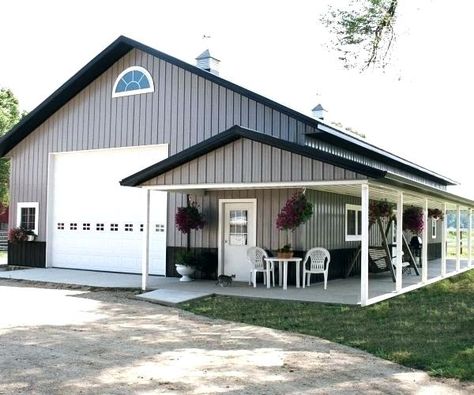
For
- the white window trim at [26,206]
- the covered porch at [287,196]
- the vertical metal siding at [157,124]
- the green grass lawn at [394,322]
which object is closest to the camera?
the green grass lawn at [394,322]

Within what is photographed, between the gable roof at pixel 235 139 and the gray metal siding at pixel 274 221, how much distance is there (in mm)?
2488

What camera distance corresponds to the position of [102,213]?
618 inches

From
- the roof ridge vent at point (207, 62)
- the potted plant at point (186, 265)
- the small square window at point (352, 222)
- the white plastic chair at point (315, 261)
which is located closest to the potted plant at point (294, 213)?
the white plastic chair at point (315, 261)

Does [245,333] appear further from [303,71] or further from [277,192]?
[303,71]

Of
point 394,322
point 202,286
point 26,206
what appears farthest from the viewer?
point 26,206

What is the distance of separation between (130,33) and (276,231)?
6583 millimetres

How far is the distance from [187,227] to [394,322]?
6051 mm

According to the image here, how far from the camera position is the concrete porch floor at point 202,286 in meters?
10.6

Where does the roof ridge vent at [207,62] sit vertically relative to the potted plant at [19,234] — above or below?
above

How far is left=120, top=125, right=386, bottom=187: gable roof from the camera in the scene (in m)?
9.23

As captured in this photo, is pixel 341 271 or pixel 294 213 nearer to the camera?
pixel 294 213

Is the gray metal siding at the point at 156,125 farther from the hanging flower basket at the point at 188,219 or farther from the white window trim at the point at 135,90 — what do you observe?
the hanging flower basket at the point at 188,219

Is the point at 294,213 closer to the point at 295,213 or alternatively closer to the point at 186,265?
the point at 295,213

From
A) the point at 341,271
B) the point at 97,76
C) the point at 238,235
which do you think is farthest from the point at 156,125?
the point at 341,271
